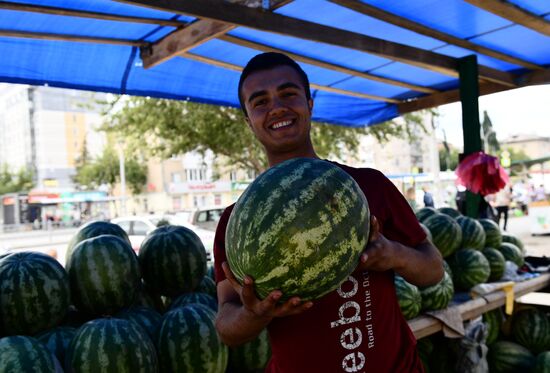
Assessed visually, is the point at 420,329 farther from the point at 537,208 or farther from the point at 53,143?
the point at 53,143

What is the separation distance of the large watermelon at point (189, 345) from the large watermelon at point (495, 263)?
2968mm

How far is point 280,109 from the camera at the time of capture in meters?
1.59

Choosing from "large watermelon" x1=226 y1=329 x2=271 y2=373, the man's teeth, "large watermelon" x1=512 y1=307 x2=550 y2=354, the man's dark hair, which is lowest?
"large watermelon" x1=512 y1=307 x2=550 y2=354

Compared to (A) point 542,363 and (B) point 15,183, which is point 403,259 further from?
(B) point 15,183

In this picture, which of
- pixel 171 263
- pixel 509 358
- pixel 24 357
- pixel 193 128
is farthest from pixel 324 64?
pixel 193 128

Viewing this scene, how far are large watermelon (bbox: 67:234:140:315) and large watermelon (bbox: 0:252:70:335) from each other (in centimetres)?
11

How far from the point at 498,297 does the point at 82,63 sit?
4141 mm

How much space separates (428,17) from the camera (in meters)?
4.39

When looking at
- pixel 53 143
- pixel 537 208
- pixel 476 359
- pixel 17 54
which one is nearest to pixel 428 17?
pixel 476 359

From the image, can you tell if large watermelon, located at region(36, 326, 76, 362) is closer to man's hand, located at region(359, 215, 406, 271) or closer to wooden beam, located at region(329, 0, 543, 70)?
man's hand, located at region(359, 215, 406, 271)

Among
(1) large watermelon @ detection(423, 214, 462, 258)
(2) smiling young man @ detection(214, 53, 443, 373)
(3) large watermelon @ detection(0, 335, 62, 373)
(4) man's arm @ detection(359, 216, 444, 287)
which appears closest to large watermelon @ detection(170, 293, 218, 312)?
(3) large watermelon @ detection(0, 335, 62, 373)

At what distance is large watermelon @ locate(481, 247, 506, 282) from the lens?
437 cm

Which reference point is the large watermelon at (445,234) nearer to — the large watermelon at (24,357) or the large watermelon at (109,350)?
the large watermelon at (109,350)

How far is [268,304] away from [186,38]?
3280 mm
